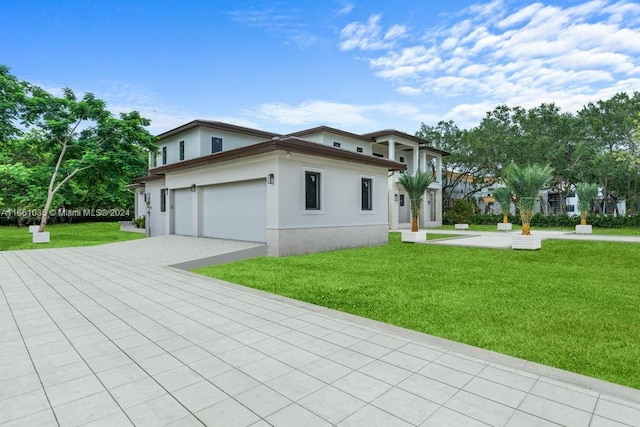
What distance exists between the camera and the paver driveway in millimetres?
2660

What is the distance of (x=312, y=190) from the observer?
13203 mm

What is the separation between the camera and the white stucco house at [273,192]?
480 inches

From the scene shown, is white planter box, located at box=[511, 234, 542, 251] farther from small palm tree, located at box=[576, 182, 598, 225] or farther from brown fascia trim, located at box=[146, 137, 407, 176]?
small palm tree, located at box=[576, 182, 598, 225]

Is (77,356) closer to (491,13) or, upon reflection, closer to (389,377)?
(389,377)

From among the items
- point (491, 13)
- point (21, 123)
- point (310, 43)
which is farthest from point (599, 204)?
point (21, 123)

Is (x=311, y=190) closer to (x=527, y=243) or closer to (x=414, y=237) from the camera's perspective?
(x=414, y=237)

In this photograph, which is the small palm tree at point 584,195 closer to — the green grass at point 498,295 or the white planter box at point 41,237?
the green grass at point 498,295

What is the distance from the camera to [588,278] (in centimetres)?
812

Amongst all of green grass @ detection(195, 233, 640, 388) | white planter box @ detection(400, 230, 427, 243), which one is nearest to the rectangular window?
green grass @ detection(195, 233, 640, 388)

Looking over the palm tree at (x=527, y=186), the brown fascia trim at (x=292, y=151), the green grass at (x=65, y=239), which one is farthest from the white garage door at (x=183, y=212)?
the palm tree at (x=527, y=186)

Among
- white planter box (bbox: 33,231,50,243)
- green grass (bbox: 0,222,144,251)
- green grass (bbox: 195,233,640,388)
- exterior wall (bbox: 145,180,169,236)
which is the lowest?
green grass (bbox: 195,233,640,388)

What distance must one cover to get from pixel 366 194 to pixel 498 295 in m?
9.52

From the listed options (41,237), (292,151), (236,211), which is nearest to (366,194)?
(292,151)

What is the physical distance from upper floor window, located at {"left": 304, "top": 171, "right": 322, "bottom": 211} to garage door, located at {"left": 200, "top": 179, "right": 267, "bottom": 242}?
1723 millimetres
